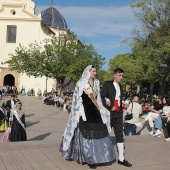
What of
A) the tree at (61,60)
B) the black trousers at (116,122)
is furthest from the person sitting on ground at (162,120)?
the tree at (61,60)

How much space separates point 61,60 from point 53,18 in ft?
100

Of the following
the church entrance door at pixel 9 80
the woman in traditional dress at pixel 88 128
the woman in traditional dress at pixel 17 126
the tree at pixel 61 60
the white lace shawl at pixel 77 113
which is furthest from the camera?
the church entrance door at pixel 9 80

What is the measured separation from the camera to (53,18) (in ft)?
204

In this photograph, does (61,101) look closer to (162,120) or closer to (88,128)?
(162,120)

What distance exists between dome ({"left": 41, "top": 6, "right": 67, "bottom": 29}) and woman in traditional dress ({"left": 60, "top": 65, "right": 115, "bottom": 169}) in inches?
2212

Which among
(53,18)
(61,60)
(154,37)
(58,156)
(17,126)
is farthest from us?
(53,18)

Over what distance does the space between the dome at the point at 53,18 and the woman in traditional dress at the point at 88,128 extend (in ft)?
184

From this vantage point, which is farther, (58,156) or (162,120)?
(162,120)

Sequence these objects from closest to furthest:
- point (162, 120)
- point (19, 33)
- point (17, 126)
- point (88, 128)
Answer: point (88, 128) < point (17, 126) < point (162, 120) < point (19, 33)

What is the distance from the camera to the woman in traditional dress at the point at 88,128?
549 cm

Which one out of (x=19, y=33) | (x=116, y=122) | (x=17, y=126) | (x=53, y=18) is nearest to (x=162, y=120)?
(x=116, y=122)

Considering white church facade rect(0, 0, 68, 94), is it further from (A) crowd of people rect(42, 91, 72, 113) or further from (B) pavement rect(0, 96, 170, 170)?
(B) pavement rect(0, 96, 170, 170)

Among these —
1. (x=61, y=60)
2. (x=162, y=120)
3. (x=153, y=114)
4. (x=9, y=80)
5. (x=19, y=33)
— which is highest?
(x=19, y=33)

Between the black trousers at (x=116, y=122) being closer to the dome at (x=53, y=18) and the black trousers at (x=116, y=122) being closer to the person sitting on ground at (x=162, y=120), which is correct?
the person sitting on ground at (x=162, y=120)
